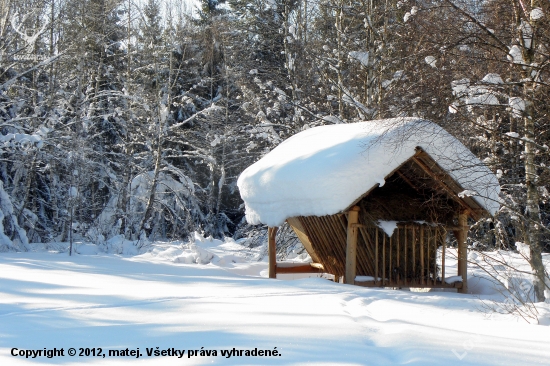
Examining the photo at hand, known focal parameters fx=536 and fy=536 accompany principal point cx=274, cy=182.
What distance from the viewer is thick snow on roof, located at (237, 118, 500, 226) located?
27.0 feet

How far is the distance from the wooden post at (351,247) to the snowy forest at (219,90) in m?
2.03

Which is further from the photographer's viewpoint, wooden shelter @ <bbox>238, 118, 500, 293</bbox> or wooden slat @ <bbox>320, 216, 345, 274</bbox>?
wooden slat @ <bbox>320, 216, 345, 274</bbox>

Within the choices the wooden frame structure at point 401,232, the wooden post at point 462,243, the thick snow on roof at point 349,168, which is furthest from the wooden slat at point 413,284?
the thick snow on roof at point 349,168

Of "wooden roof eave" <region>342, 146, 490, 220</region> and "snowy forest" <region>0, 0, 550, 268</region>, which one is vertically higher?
"snowy forest" <region>0, 0, 550, 268</region>

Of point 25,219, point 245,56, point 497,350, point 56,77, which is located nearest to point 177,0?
point 245,56

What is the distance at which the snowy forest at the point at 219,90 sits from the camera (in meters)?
7.20

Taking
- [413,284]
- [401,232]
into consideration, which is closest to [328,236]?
[401,232]

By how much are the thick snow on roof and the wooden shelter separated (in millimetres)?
16

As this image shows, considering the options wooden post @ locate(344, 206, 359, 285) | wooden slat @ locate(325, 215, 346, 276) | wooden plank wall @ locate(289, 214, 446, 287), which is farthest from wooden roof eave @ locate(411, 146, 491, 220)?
wooden slat @ locate(325, 215, 346, 276)

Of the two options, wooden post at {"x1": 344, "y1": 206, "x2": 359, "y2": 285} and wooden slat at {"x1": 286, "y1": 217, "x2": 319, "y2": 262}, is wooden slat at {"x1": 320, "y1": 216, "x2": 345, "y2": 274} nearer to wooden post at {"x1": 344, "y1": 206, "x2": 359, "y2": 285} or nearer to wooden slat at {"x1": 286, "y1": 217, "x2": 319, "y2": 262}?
wooden slat at {"x1": 286, "y1": 217, "x2": 319, "y2": 262}

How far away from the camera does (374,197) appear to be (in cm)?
995

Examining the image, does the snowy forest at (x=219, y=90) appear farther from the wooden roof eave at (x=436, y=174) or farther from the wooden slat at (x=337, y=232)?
the wooden slat at (x=337, y=232)

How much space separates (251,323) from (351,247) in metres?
4.82

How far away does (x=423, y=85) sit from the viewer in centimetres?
745
